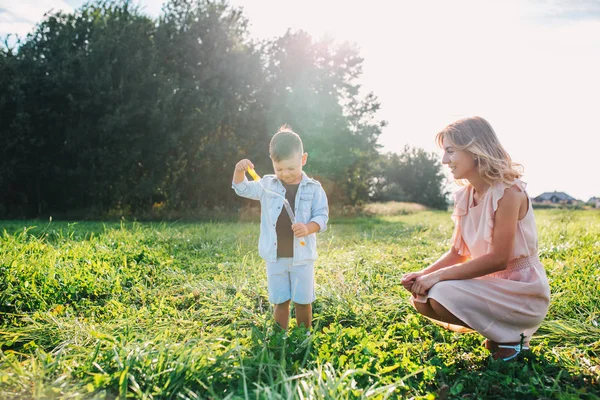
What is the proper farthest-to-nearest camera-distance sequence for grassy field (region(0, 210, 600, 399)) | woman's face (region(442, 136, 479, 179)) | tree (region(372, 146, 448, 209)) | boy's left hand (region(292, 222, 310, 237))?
1. tree (region(372, 146, 448, 209))
2. boy's left hand (region(292, 222, 310, 237))
3. woman's face (region(442, 136, 479, 179))
4. grassy field (region(0, 210, 600, 399))

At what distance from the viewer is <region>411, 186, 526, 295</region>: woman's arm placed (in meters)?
2.73

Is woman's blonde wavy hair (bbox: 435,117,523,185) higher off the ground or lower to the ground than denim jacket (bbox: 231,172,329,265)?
higher

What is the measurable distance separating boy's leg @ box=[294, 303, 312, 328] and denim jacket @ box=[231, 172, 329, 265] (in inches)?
13.3

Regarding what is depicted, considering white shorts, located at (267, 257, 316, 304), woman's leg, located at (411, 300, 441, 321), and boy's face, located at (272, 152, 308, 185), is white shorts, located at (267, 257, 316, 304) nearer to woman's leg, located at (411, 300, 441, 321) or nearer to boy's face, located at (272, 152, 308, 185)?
boy's face, located at (272, 152, 308, 185)

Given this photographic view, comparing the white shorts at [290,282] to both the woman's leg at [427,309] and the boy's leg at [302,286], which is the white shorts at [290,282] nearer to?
the boy's leg at [302,286]

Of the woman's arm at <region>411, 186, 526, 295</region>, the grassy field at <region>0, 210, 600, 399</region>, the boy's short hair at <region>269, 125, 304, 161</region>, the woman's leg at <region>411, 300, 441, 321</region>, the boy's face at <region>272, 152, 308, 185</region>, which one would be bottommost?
the grassy field at <region>0, 210, 600, 399</region>

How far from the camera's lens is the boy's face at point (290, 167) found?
122 inches

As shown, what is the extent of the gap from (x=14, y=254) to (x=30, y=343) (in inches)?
79.9

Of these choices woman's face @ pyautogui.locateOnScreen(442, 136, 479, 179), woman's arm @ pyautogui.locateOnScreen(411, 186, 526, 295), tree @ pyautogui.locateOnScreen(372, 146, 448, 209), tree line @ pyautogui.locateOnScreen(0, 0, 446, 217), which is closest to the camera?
woman's arm @ pyautogui.locateOnScreen(411, 186, 526, 295)

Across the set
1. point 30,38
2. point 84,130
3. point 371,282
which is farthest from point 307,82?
point 371,282

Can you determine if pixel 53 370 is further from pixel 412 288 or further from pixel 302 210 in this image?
pixel 412 288

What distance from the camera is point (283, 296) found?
3207 millimetres

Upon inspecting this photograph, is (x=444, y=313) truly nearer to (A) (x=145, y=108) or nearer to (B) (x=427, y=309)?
(B) (x=427, y=309)

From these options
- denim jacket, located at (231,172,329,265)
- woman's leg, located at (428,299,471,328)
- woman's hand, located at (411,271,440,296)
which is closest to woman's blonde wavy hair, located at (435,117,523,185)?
woman's hand, located at (411,271,440,296)
